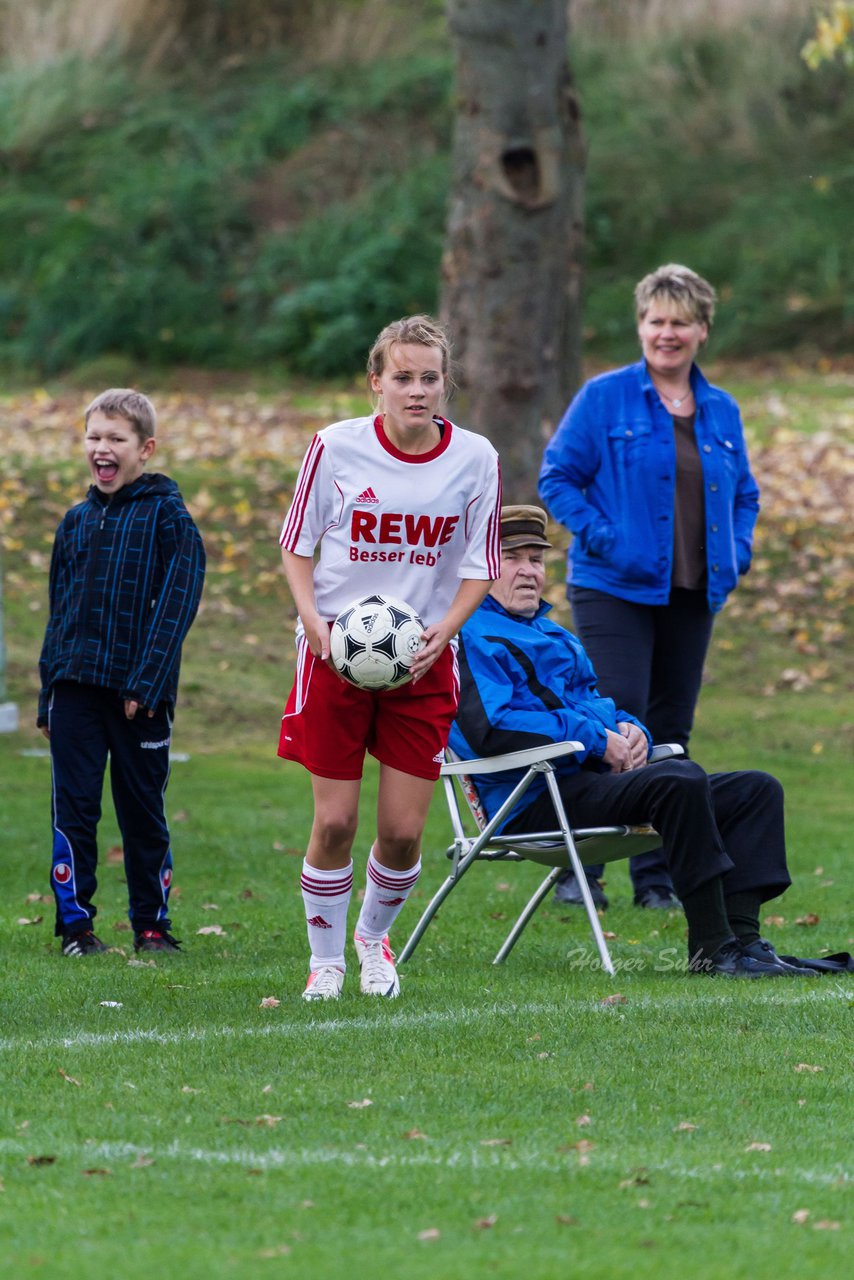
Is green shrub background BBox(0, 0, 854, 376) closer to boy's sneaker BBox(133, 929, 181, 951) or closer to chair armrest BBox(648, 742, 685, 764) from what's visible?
chair armrest BBox(648, 742, 685, 764)

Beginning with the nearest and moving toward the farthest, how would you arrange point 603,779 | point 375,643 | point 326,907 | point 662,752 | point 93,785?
point 375,643 < point 326,907 < point 603,779 < point 93,785 < point 662,752

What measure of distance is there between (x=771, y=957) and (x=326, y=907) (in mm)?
1519

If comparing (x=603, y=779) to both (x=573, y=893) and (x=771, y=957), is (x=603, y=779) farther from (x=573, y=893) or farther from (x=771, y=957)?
(x=573, y=893)

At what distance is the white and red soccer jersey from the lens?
591cm

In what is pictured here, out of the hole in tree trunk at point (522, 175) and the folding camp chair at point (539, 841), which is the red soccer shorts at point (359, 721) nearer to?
the folding camp chair at point (539, 841)

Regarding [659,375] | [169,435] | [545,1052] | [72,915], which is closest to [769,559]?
[169,435]

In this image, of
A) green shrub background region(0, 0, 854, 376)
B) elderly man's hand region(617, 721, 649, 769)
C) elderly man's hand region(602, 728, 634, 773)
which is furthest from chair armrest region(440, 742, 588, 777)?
green shrub background region(0, 0, 854, 376)

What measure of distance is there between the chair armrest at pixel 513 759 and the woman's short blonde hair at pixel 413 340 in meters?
1.25

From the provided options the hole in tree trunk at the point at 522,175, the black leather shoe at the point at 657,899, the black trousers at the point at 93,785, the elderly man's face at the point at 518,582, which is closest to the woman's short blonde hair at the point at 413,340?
the elderly man's face at the point at 518,582

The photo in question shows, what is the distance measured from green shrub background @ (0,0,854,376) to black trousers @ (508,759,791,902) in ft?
54.7

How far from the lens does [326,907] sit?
6.23 meters

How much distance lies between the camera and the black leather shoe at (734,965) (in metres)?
6.55

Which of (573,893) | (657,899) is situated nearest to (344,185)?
(573,893)
